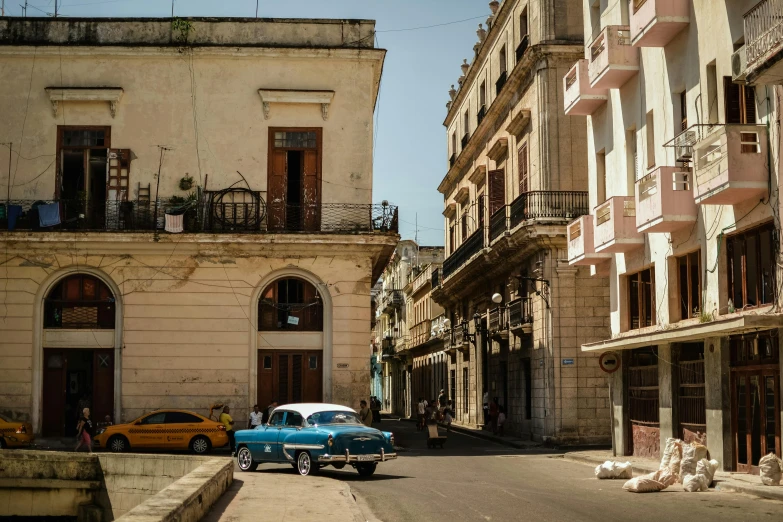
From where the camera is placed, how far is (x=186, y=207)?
102 feet

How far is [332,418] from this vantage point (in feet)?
71.3

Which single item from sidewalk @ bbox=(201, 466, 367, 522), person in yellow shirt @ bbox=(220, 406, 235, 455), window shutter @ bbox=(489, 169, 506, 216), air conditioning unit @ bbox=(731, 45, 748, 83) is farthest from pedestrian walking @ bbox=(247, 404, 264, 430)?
air conditioning unit @ bbox=(731, 45, 748, 83)

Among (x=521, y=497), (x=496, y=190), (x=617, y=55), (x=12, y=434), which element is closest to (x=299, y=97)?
(x=617, y=55)

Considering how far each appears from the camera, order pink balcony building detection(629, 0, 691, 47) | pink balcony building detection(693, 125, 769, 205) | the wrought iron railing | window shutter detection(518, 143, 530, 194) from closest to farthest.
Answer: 1. pink balcony building detection(693, 125, 769, 205)
2. pink balcony building detection(629, 0, 691, 47)
3. the wrought iron railing
4. window shutter detection(518, 143, 530, 194)

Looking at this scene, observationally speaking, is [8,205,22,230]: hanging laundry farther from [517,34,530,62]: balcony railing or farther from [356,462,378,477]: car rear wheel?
[517,34,530,62]: balcony railing

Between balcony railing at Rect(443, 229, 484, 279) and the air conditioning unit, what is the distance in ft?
81.1

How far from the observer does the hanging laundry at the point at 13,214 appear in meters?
30.7

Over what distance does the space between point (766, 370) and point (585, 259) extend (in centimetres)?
929

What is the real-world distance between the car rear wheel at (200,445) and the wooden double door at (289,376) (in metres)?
2.99

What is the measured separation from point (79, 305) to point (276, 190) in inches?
260

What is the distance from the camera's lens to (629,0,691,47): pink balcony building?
2223 centimetres

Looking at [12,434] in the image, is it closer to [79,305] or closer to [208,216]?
[79,305]

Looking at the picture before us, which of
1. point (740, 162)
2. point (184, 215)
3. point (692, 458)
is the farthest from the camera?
point (184, 215)

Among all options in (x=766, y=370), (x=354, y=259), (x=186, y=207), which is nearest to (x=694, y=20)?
(x=766, y=370)
